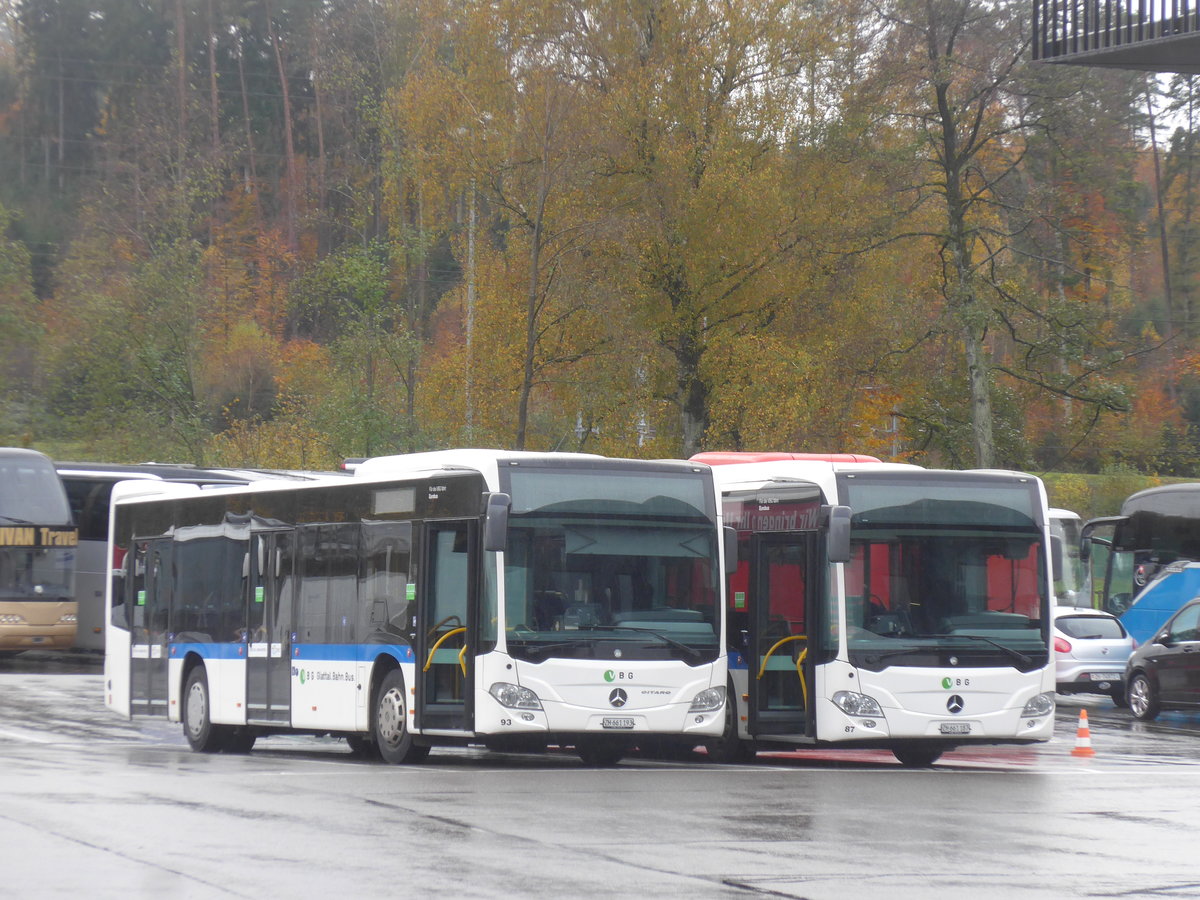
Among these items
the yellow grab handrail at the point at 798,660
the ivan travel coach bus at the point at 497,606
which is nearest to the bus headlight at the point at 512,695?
the ivan travel coach bus at the point at 497,606

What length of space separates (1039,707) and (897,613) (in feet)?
5.50

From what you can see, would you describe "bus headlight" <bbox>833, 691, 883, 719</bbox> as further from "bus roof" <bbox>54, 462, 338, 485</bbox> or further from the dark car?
"bus roof" <bbox>54, 462, 338, 485</bbox>

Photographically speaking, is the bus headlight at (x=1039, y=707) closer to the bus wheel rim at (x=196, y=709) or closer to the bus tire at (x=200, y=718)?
the bus tire at (x=200, y=718)

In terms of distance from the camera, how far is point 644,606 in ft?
54.8

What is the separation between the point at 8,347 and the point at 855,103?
30739mm

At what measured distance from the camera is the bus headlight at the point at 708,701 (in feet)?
54.4

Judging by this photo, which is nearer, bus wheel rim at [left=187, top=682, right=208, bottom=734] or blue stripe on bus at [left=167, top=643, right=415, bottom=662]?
blue stripe on bus at [left=167, top=643, right=415, bottom=662]

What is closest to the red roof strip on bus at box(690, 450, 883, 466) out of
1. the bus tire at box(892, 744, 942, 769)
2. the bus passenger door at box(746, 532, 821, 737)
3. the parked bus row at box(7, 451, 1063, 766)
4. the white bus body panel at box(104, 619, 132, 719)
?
the parked bus row at box(7, 451, 1063, 766)

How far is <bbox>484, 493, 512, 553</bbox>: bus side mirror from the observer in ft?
51.3

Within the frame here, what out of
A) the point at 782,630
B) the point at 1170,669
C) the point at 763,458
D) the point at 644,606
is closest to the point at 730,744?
the point at 782,630

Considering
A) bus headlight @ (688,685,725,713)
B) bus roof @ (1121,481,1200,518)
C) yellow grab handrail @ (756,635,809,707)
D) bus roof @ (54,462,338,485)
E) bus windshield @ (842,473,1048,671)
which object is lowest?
bus headlight @ (688,685,725,713)

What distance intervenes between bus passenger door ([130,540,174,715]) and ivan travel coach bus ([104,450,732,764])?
2656 millimetres

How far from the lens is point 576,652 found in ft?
53.2

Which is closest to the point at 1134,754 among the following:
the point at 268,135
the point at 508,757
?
the point at 508,757
